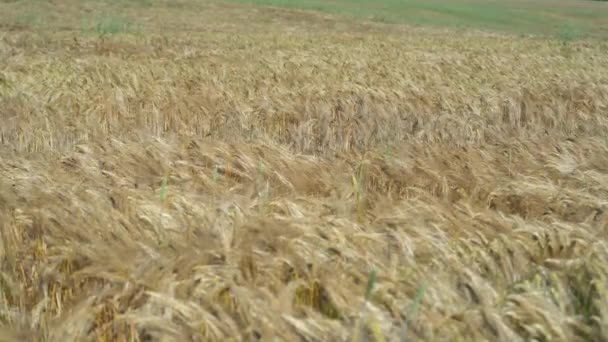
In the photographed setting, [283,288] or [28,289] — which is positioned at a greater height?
[283,288]

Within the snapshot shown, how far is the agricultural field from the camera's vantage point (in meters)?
1.68

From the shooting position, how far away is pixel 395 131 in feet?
18.5

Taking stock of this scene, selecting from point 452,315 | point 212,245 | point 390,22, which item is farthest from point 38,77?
point 390,22

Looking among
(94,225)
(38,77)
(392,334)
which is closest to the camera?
(392,334)

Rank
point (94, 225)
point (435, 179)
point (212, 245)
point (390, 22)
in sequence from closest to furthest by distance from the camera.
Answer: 1. point (212, 245)
2. point (94, 225)
3. point (435, 179)
4. point (390, 22)

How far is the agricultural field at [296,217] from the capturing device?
1.68 m

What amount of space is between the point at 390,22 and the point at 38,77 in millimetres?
33344

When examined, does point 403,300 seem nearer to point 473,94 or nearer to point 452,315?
point 452,315

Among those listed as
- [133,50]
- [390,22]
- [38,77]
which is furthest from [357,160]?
[390,22]

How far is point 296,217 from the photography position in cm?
234

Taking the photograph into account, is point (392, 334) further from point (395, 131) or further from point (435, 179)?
point (395, 131)

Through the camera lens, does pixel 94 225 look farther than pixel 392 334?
Yes

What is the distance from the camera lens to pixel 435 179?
11.5 feet

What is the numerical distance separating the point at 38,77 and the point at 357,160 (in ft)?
16.3
